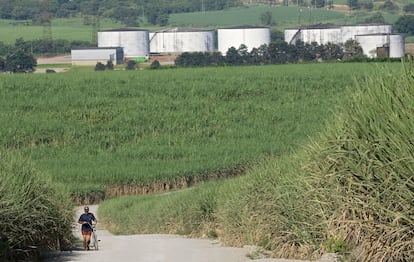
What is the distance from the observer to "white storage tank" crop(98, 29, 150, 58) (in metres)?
138

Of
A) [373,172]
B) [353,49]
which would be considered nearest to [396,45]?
[353,49]

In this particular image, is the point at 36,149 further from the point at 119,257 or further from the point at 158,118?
the point at 119,257

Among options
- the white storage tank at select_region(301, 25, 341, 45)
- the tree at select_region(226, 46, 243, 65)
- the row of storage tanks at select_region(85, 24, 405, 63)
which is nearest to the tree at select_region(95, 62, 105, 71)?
the tree at select_region(226, 46, 243, 65)

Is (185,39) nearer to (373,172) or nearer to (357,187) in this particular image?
(357,187)

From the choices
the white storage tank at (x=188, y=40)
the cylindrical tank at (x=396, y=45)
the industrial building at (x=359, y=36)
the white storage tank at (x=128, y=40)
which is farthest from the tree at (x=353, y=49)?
the white storage tank at (x=188, y=40)

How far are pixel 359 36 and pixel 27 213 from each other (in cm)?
10030

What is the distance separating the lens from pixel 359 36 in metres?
116

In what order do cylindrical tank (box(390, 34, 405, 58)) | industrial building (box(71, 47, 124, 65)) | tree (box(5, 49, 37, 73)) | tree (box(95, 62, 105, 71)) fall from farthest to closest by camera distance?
industrial building (box(71, 47, 124, 65))
cylindrical tank (box(390, 34, 405, 58))
tree (box(95, 62, 105, 71))
tree (box(5, 49, 37, 73))

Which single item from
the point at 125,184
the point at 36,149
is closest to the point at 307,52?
the point at 36,149

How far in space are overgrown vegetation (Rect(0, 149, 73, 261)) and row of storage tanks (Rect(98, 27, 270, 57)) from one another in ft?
381

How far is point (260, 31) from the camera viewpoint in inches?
5408

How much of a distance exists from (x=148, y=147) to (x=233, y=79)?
55.6 ft

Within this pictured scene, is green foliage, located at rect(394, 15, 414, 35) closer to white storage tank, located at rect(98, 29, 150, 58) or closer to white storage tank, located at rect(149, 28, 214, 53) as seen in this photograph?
white storage tank, located at rect(149, 28, 214, 53)

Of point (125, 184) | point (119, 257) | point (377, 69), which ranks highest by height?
point (377, 69)
